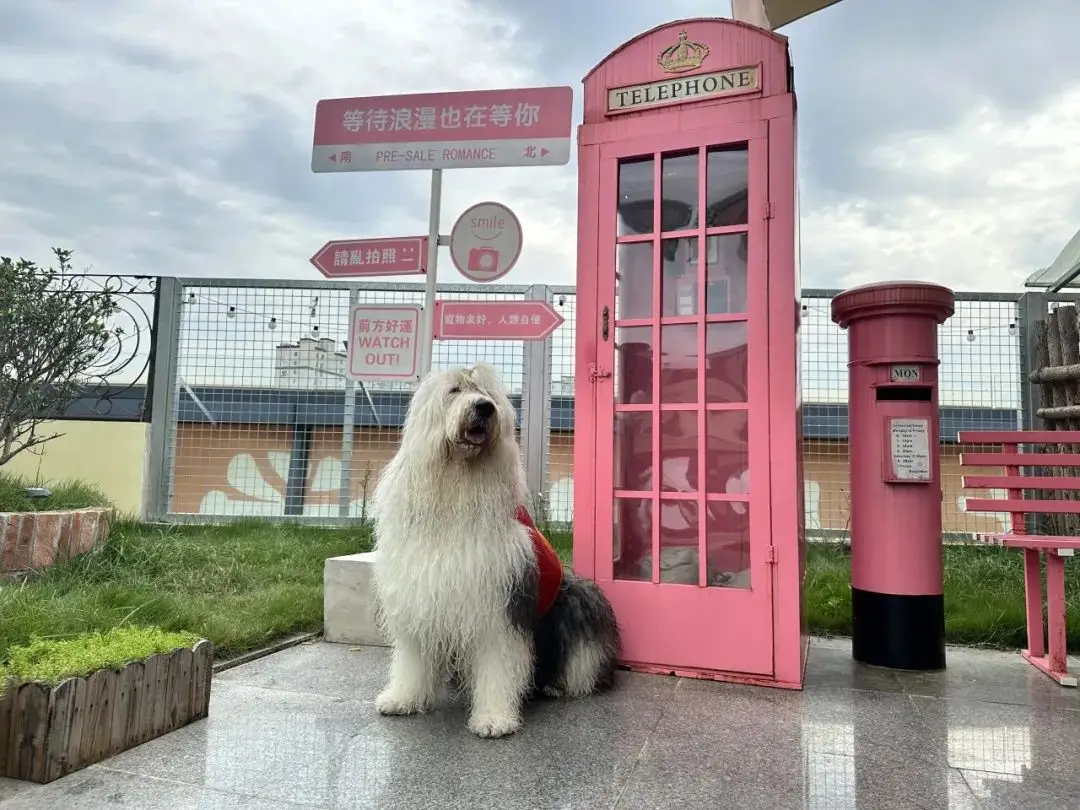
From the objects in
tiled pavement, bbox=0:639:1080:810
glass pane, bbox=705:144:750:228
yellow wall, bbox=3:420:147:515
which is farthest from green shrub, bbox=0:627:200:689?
yellow wall, bbox=3:420:147:515

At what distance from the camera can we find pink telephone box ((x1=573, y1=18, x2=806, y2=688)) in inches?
142

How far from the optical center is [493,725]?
2.87 m

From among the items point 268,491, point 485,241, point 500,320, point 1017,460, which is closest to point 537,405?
point 500,320

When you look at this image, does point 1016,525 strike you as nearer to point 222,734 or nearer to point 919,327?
point 919,327

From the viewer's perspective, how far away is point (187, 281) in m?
7.81

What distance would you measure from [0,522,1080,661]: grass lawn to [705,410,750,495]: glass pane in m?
1.82

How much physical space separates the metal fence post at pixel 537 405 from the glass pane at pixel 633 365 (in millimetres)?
3075

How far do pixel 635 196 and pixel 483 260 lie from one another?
1133 millimetres

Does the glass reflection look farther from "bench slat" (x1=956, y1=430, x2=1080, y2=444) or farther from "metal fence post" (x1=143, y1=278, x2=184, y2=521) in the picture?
"metal fence post" (x1=143, y1=278, x2=184, y2=521)

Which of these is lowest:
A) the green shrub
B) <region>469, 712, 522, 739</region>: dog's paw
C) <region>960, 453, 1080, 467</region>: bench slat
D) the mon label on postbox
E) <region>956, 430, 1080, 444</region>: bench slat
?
<region>469, 712, 522, 739</region>: dog's paw

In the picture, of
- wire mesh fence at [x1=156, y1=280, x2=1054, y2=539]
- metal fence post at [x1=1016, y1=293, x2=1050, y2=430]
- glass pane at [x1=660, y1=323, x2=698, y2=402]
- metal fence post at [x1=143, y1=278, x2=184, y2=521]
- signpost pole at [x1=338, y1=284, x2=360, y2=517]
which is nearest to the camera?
glass pane at [x1=660, y1=323, x2=698, y2=402]

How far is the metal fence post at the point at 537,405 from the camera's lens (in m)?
7.07

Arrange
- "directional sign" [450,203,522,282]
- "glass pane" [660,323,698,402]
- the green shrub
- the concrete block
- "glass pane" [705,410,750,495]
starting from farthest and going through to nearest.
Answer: "directional sign" [450,203,522,282]
the concrete block
"glass pane" [660,323,698,402]
"glass pane" [705,410,750,495]
the green shrub

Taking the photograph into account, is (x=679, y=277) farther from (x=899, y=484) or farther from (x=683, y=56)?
(x=899, y=484)
